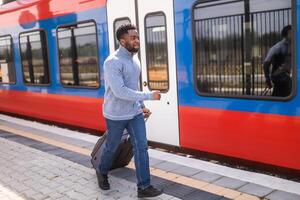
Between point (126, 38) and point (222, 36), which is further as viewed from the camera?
point (222, 36)

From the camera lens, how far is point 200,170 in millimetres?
4938

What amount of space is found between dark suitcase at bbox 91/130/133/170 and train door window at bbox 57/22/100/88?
2.29 meters

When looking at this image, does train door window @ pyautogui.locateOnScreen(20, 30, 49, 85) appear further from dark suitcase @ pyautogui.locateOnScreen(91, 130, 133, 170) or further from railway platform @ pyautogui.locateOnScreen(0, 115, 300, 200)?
dark suitcase @ pyautogui.locateOnScreen(91, 130, 133, 170)

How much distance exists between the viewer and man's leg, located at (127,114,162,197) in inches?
162

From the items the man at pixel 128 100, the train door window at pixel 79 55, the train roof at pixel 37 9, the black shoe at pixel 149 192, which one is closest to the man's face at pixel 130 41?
the man at pixel 128 100

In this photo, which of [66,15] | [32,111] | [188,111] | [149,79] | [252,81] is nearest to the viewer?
[252,81]

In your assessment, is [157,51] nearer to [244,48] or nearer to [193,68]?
[193,68]

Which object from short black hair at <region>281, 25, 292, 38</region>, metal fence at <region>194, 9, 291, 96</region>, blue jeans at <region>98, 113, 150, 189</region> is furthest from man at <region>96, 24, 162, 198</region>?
short black hair at <region>281, 25, 292, 38</region>

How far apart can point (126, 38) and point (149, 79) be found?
2.03 metres

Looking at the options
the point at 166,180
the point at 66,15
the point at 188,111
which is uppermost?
the point at 66,15

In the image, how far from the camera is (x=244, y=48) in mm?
4645

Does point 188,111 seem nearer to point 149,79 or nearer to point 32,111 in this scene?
point 149,79

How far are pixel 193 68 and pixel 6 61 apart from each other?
6.50 m

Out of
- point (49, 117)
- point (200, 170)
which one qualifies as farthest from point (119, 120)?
point (49, 117)
